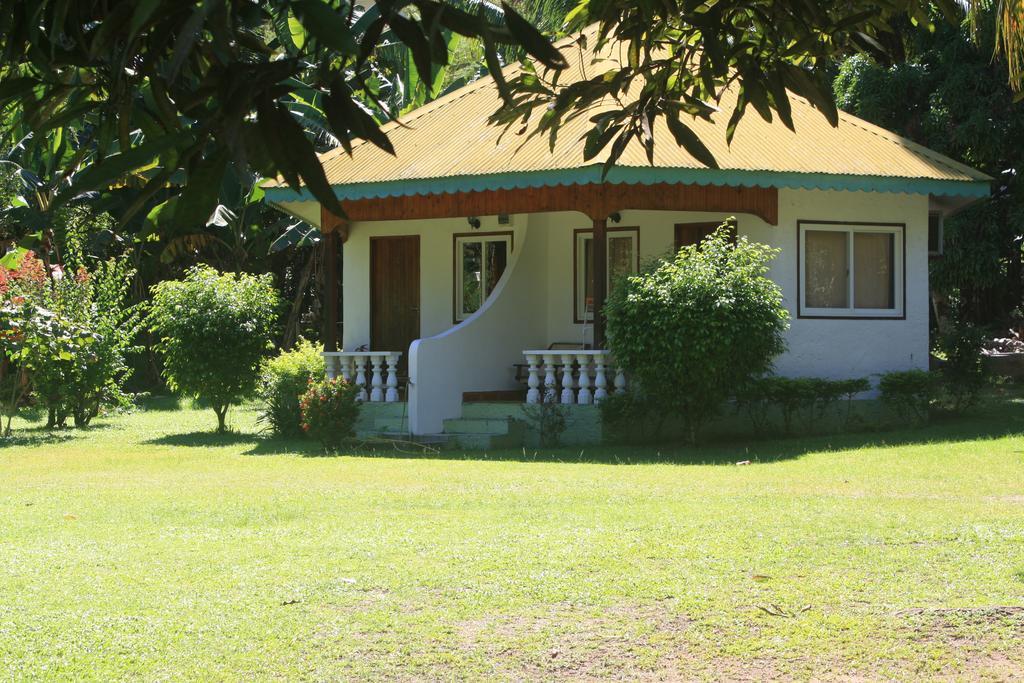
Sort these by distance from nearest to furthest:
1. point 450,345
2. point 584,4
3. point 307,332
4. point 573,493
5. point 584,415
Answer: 1. point 584,4
2. point 573,493
3. point 584,415
4. point 450,345
5. point 307,332

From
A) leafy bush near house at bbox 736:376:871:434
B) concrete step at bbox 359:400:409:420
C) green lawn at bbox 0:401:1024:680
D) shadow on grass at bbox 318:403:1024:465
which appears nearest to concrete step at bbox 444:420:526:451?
shadow on grass at bbox 318:403:1024:465

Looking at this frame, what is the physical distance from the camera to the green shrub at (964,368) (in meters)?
16.9

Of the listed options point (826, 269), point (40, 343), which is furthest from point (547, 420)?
point (40, 343)

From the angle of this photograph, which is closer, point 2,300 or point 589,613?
point 589,613

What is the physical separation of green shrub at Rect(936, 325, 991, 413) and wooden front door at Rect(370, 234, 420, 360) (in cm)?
753

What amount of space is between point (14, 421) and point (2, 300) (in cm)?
381

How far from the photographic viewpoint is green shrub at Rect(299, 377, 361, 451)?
624 inches

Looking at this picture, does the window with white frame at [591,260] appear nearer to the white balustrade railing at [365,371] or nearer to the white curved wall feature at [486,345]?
the white curved wall feature at [486,345]

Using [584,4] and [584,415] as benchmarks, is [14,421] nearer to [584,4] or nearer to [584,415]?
[584,415]

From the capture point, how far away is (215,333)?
700 inches

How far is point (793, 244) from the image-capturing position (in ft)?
56.3

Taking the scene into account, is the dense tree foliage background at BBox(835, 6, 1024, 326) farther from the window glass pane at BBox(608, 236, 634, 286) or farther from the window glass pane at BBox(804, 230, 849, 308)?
the window glass pane at BBox(608, 236, 634, 286)

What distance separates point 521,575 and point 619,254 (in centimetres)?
1163

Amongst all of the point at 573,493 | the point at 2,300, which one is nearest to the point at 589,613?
the point at 573,493
